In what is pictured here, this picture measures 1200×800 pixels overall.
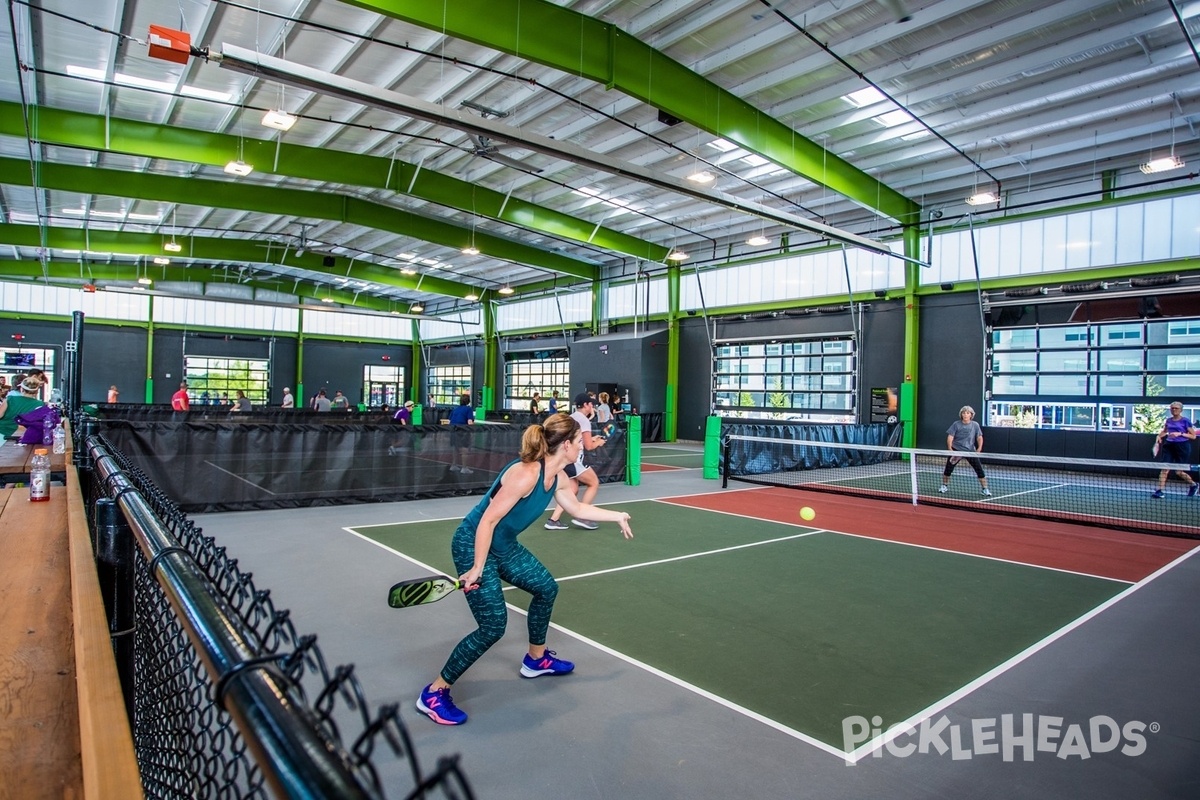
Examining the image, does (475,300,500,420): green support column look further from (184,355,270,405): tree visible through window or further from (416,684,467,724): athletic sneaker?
(416,684,467,724): athletic sneaker

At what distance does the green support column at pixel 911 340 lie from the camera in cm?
1905

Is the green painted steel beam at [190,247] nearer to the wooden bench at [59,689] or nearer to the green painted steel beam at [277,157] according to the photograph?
the green painted steel beam at [277,157]

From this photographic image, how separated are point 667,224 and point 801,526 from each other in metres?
14.6

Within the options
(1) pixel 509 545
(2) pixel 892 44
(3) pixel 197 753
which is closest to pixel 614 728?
(1) pixel 509 545

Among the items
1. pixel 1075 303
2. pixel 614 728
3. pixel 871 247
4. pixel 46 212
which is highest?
pixel 46 212

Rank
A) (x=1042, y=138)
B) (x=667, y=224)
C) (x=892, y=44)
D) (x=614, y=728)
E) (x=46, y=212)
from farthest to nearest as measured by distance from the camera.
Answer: (x=667, y=224)
(x=46, y=212)
(x=1042, y=138)
(x=892, y=44)
(x=614, y=728)

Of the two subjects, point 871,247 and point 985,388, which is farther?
point 985,388

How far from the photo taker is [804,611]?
18.4 feet

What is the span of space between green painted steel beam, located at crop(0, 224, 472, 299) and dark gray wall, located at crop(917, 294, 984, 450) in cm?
2063

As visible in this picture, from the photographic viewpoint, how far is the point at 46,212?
20.5 meters

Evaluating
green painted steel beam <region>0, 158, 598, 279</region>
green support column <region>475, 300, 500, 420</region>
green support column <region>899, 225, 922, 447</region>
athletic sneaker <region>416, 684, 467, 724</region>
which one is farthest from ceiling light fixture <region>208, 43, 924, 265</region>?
green support column <region>475, 300, 500, 420</region>

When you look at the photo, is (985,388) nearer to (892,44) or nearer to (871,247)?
(871,247)

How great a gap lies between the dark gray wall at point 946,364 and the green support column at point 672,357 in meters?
8.95

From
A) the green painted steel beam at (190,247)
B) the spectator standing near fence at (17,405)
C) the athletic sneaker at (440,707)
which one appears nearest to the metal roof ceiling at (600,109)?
the green painted steel beam at (190,247)
